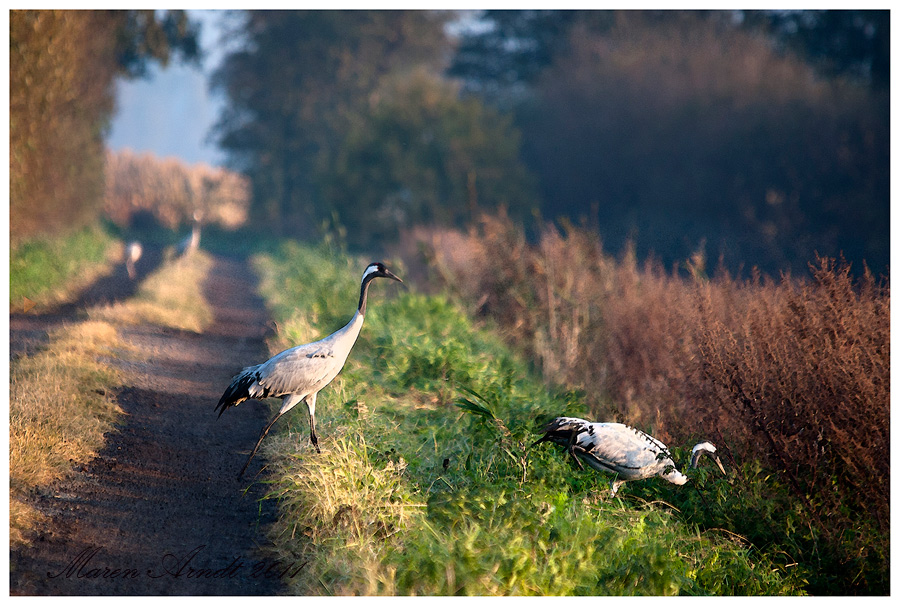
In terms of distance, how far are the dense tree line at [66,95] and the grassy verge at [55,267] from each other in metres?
0.40

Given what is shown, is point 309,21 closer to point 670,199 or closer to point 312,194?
point 312,194

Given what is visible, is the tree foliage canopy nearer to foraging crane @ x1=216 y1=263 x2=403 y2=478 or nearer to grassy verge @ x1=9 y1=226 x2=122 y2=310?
grassy verge @ x1=9 y1=226 x2=122 y2=310

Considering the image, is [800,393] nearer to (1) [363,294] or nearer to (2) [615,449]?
(2) [615,449]

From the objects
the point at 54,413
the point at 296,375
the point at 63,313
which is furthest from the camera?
the point at 63,313

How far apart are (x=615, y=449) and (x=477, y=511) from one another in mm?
1107

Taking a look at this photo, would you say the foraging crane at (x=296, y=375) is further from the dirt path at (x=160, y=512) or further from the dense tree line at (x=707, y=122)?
the dense tree line at (x=707, y=122)

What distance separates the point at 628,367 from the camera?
9.08 meters

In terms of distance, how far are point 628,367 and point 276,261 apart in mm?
14615

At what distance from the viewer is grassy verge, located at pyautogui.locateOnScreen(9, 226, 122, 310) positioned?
37.4 ft

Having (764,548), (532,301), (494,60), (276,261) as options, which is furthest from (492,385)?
(494,60)

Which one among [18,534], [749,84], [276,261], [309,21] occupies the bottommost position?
[276,261]

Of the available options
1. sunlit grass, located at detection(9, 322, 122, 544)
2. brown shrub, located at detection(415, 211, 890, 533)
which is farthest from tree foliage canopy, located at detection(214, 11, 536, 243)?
sunlit grass, located at detection(9, 322, 122, 544)

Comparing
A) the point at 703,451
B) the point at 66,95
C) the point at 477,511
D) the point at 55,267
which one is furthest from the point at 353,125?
the point at 477,511

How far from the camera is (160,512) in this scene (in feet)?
16.0
